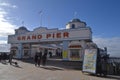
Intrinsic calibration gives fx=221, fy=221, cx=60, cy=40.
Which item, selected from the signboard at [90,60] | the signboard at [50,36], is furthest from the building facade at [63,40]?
the signboard at [90,60]

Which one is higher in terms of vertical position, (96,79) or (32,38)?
(32,38)

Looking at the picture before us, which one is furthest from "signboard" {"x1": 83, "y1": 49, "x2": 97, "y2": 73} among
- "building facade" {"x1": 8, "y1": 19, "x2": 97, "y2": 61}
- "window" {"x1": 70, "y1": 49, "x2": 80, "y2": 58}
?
"window" {"x1": 70, "y1": 49, "x2": 80, "y2": 58}

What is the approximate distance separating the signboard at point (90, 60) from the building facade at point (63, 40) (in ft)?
21.0

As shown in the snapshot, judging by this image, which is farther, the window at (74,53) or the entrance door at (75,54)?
the window at (74,53)

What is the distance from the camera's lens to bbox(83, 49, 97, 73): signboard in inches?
766

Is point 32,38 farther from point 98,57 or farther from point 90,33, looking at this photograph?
point 98,57

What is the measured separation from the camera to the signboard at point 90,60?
19.5 m

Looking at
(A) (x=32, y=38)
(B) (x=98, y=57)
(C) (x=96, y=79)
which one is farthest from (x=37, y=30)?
(C) (x=96, y=79)

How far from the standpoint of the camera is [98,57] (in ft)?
64.4

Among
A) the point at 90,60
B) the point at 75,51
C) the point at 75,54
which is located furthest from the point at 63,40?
the point at 90,60

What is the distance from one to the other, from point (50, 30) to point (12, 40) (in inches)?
461

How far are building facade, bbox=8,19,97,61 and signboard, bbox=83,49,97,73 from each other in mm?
6403

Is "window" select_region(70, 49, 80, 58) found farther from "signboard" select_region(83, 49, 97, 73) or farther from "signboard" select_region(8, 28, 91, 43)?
"signboard" select_region(83, 49, 97, 73)

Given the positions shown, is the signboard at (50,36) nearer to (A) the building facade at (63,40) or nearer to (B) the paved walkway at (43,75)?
(A) the building facade at (63,40)
